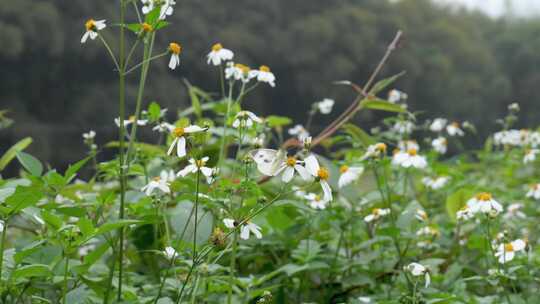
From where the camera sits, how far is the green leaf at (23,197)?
71cm

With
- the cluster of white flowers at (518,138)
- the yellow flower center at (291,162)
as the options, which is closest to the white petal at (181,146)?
the yellow flower center at (291,162)

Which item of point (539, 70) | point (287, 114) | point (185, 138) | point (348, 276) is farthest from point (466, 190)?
point (539, 70)

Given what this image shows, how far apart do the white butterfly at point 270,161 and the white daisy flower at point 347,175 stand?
1.75ft

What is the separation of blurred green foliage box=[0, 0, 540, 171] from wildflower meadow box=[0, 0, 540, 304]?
672cm

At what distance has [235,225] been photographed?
2.55 ft

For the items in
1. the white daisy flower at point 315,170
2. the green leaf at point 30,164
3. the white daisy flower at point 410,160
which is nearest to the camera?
the white daisy flower at point 315,170

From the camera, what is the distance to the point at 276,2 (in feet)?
43.9

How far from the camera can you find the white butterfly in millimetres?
695

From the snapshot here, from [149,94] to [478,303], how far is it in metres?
9.69

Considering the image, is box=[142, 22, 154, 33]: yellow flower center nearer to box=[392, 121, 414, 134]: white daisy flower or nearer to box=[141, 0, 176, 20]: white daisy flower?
box=[141, 0, 176, 20]: white daisy flower

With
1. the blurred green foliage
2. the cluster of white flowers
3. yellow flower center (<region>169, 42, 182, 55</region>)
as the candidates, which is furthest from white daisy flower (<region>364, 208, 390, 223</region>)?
the blurred green foliage

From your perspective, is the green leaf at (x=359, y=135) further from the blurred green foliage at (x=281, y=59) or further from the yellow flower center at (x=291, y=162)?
the blurred green foliage at (x=281, y=59)

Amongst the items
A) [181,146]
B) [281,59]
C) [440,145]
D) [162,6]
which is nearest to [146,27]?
[162,6]

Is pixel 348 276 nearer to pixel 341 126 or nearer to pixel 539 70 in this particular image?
pixel 341 126
